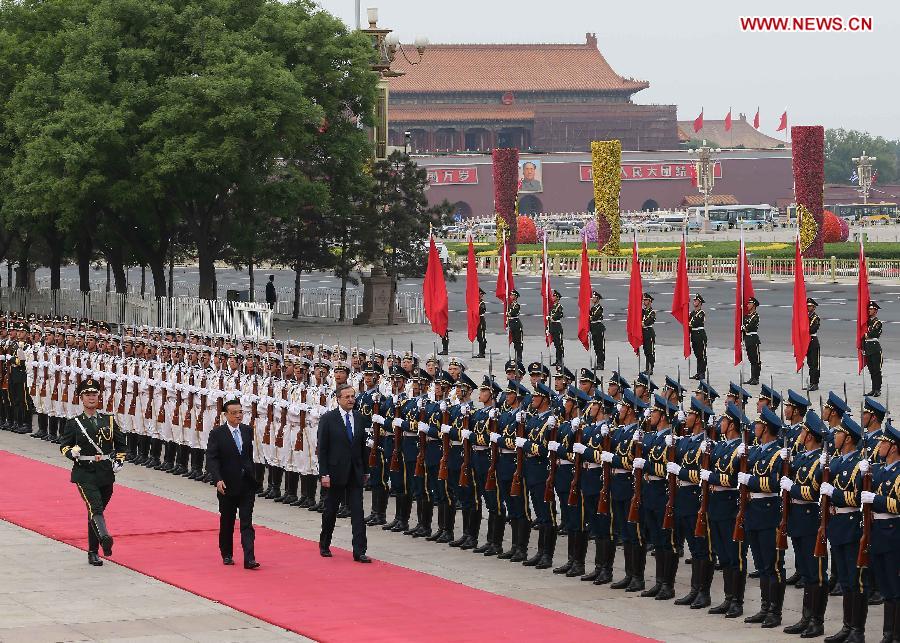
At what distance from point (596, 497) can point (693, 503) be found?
0.98 metres

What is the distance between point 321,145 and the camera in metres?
34.8

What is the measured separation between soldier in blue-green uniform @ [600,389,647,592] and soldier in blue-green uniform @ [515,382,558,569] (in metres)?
0.71

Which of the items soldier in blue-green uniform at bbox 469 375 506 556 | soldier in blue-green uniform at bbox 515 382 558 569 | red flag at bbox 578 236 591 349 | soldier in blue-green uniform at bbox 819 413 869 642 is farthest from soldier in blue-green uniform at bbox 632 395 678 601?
red flag at bbox 578 236 591 349

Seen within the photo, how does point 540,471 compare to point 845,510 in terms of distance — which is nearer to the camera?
point 845,510

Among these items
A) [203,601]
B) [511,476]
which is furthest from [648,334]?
[203,601]

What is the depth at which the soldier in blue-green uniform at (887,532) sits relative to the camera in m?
9.88

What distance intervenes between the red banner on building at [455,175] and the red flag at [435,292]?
76185 mm

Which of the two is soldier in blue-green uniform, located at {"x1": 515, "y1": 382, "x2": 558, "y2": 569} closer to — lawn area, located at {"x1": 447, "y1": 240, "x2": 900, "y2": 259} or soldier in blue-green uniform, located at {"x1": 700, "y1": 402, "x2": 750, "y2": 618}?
soldier in blue-green uniform, located at {"x1": 700, "y1": 402, "x2": 750, "y2": 618}

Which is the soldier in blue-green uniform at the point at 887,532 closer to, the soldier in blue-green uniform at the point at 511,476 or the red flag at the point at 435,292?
the soldier in blue-green uniform at the point at 511,476

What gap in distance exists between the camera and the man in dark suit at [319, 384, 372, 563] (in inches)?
511

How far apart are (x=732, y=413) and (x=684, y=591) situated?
1490 mm

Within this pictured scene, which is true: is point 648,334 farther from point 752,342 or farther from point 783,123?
point 783,123

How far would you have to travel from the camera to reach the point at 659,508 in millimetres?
11586

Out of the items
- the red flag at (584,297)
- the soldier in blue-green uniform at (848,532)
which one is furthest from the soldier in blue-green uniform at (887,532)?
the red flag at (584,297)
